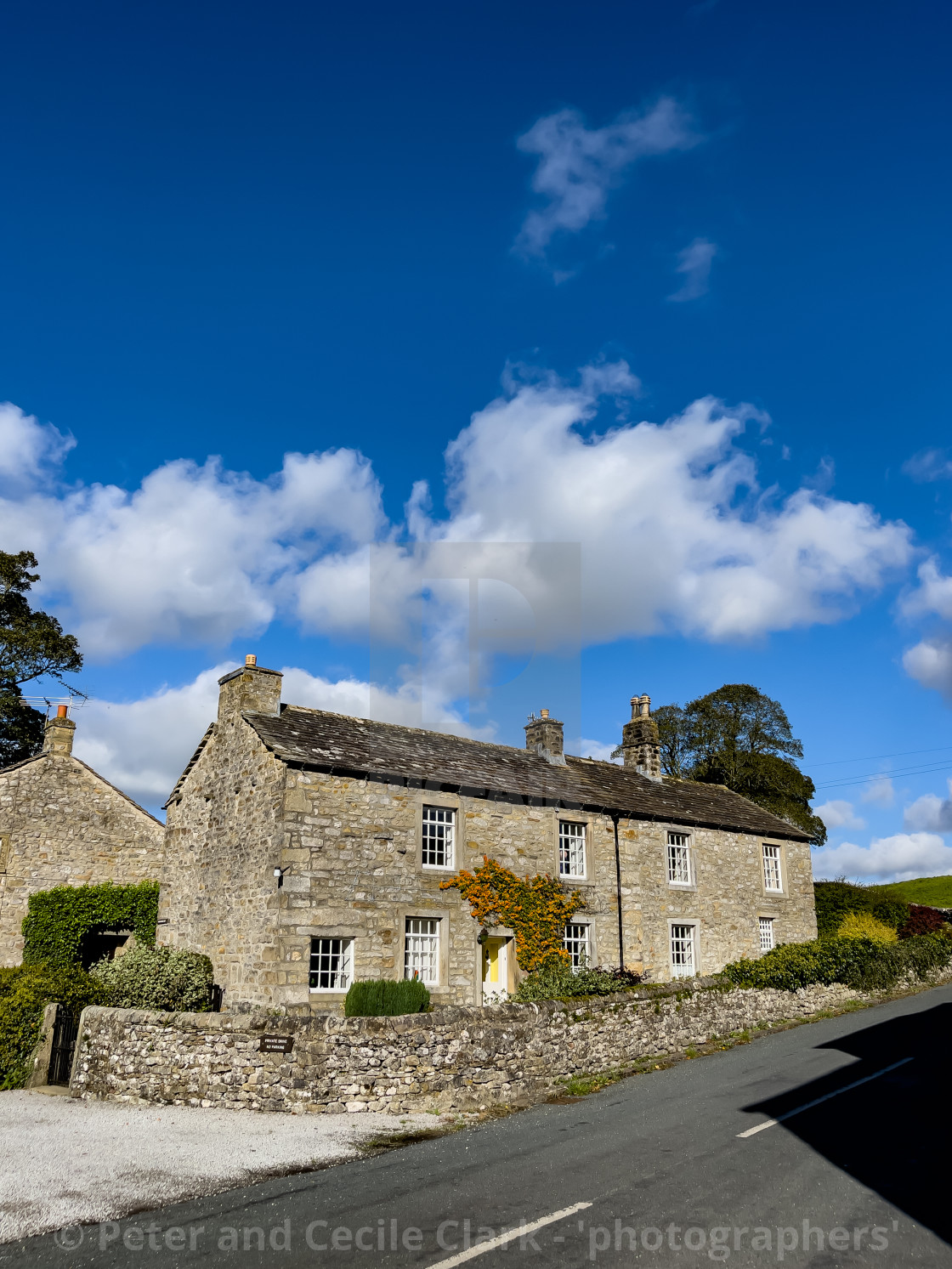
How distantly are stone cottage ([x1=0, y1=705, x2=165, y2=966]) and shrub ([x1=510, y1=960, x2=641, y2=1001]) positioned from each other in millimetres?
13920

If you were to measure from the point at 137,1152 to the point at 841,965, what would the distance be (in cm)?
1901

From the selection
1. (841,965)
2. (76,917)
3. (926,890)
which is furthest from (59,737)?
(926,890)

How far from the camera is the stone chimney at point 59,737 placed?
26.8 m

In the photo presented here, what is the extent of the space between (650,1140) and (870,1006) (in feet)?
50.7

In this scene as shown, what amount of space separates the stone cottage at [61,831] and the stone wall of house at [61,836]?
2cm

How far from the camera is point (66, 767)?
87.9 ft

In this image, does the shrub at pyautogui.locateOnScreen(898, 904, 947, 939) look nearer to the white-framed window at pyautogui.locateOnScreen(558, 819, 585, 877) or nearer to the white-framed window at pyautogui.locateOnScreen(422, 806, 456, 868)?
the white-framed window at pyautogui.locateOnScreen(558, 819, 585, 877)

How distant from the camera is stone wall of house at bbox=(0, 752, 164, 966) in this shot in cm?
2505

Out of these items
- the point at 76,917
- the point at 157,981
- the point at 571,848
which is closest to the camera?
the point at 157,981

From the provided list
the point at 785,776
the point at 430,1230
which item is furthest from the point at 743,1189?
the point at 785,776

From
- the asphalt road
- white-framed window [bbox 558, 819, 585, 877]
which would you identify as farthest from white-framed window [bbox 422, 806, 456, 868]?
the asphalt road

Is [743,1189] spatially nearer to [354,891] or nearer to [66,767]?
[354,891]

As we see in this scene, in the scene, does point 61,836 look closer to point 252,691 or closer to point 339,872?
point 252,691

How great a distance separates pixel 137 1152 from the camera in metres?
10.5
